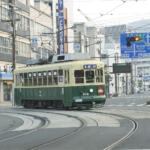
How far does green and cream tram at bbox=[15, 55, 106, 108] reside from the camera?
89.7 ft

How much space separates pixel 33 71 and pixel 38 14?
119 feet

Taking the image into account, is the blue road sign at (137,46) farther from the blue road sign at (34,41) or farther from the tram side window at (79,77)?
the blue road sign at (34,41)

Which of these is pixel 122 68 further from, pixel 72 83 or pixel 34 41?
pixel 72 83

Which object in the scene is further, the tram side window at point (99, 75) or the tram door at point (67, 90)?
the tram side window at point (99, 75)

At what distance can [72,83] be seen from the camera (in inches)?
1077

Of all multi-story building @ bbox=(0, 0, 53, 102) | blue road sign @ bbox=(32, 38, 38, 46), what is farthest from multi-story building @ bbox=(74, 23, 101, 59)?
blue road sign @ bbox=(32, 38, 38, 46)

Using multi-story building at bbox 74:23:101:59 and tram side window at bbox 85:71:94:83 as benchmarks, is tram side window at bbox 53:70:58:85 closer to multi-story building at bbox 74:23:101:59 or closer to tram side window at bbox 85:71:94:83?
tram side window at bbox 85:71:94:83

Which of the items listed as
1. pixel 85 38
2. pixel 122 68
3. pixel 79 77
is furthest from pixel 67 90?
pixel 85 38

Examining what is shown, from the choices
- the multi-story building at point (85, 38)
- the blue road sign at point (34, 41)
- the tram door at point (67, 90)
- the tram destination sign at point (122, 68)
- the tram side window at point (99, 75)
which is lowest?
the tram door at point (67, 90)

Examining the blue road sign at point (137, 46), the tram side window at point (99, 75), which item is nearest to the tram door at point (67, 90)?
the tram side window at point (99, 75)

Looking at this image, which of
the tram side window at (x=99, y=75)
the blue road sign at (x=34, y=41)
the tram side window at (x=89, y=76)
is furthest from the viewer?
the blue road sign at (x=34, y=41)

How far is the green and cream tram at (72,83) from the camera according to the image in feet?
89.7

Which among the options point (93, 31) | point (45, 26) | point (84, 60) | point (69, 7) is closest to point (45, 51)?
point (45, 26)

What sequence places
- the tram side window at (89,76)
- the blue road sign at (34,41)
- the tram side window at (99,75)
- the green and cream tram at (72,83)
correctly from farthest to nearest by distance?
the blue road sign at (34,41), the tram side window at (99,75), the tram side window at (89,76), the green and cream tram at (72,83)
